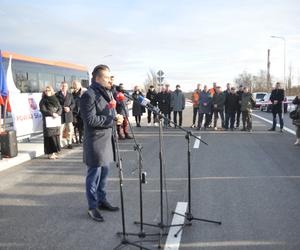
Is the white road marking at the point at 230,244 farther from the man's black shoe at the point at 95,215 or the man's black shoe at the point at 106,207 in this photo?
the man's black shoe at the point at 106,207

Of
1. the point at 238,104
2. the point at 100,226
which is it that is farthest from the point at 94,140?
the point at 238,104

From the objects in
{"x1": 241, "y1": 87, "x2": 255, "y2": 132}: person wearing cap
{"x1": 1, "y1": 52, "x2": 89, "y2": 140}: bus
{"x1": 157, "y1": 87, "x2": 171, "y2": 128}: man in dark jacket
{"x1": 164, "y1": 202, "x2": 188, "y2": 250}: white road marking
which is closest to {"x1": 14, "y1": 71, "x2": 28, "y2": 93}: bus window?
{"x1": 1, "y1": 52, "x2": 89, "y2": 140}: bus

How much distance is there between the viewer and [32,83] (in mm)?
19297

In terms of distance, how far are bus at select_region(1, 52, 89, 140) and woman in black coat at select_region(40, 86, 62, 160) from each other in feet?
4.32

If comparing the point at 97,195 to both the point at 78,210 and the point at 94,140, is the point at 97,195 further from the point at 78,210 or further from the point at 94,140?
the point at 94,140

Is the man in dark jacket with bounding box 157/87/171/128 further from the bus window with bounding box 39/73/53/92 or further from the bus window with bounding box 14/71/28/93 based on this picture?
the bus window with bounding box 14/71/28/93

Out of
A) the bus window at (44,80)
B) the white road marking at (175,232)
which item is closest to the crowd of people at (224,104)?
the bus window at (44,80)

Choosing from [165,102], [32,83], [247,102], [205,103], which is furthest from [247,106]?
[32,83]

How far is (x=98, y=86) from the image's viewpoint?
527 centimetres

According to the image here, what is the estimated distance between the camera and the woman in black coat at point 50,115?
10.1 m

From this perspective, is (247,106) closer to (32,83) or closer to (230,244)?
(32,83)

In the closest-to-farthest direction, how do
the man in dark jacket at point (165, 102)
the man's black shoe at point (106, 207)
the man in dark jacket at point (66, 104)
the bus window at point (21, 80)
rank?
1. the man's black shoe at point (106, 207)
2. the man in dark jacket at point (66, 104)
3. the bus window at point (21, 80)
4. the man in dark jacket at point (165, 102)

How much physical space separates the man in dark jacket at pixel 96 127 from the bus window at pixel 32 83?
14.4 meters

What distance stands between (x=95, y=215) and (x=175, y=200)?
1442mm
